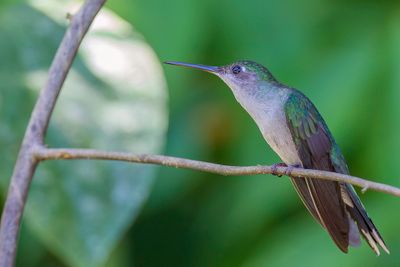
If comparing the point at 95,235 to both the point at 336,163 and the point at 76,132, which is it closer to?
the point at 76,132

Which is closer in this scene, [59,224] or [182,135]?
[59,224]

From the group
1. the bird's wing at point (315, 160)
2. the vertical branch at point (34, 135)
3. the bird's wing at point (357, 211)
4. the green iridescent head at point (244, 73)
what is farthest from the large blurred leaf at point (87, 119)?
the vertical branch at point (34, 135)

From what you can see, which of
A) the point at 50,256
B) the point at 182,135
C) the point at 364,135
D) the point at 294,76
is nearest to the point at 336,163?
the point at 364,135

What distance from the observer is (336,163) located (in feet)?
7.97

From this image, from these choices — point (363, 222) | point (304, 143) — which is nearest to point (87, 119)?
point (304, 143)

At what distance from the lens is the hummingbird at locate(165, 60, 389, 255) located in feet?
6.86

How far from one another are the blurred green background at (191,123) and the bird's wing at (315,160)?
234 mm

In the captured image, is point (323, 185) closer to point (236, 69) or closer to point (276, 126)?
point (276, 126)

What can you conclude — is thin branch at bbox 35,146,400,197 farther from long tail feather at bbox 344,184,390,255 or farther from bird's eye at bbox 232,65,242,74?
bird's eye at bbox 232,65,242,74

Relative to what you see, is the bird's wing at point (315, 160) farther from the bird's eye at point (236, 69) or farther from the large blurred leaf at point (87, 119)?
the large blurred leaf at point (87, 119)

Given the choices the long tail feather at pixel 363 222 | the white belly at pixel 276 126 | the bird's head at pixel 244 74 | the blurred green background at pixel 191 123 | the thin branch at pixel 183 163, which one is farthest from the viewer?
the bird's head at pixel 244 74

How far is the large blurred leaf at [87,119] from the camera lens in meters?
2.36

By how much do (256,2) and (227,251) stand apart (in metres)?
0.94

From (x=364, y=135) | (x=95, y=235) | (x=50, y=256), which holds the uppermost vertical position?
(x=364, y=135)
